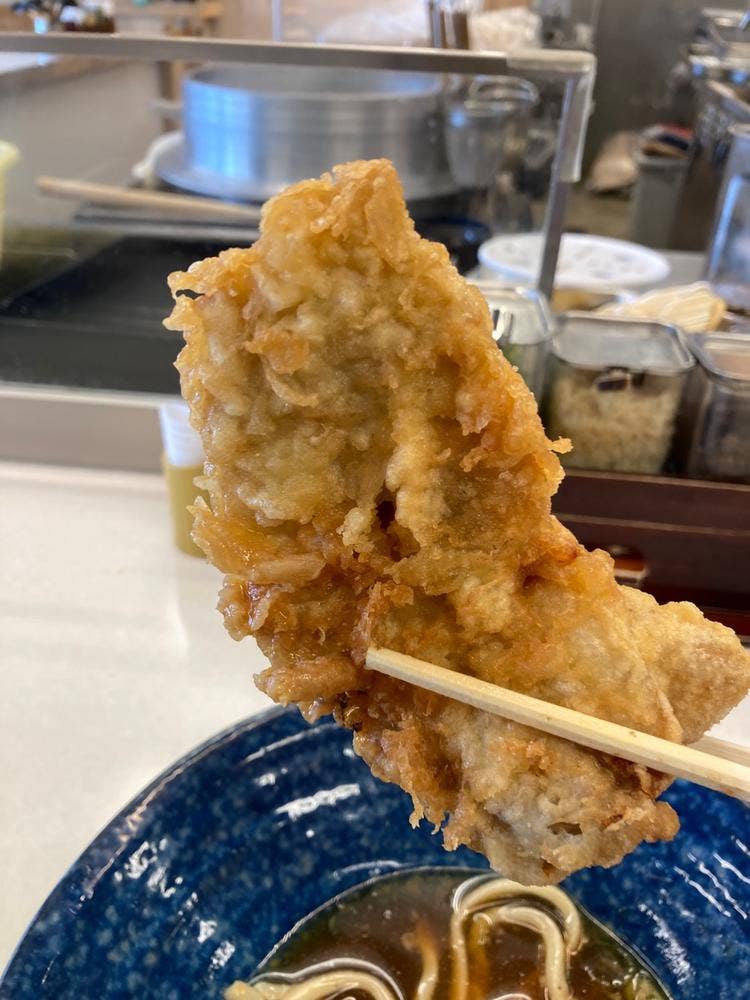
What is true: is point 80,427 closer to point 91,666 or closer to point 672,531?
point 91,666

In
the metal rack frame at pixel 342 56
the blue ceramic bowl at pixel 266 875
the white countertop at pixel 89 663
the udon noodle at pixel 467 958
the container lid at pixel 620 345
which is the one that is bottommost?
the udon noodle at pixel 467 958

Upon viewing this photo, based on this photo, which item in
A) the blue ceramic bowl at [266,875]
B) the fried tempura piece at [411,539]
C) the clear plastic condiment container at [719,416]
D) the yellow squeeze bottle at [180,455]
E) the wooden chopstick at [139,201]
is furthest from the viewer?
the wooden chopstick at [139,201]

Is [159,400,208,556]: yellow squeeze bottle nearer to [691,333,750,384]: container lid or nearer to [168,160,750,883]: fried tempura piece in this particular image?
[168,160,750,883]: fried tempura piece

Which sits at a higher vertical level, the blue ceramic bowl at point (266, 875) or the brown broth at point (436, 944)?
the blue ceramic bowl at point (266, 875)

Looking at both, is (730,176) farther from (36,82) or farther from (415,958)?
(415,958)

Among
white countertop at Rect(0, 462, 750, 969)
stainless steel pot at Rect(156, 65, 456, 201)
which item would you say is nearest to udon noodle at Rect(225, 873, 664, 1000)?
white countertop at Rect(0, 462, 750, 969)

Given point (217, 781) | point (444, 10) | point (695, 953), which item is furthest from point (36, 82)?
point (695, 953)

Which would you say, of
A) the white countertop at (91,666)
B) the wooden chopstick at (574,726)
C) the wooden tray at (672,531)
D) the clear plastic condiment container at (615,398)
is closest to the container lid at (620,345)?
the clear plastic condiment container at (615,398)

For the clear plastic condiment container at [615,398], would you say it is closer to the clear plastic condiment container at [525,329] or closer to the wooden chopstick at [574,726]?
the clear plastic condiment container at [525,329]
